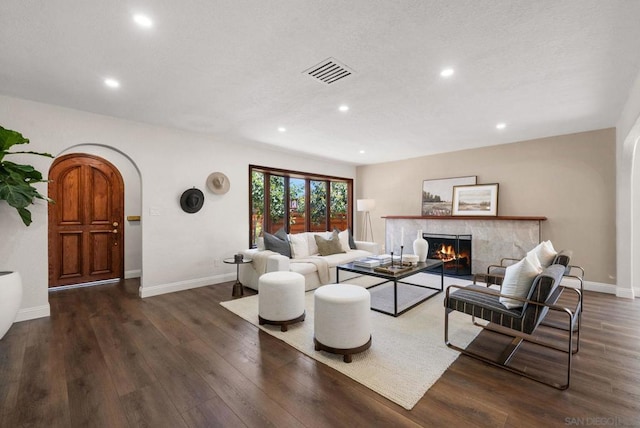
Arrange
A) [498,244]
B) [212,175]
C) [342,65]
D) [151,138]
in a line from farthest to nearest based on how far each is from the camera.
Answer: [498,244] → [212,175] → [151,138] → [342,65]

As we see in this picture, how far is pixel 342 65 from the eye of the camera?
2.49 meters

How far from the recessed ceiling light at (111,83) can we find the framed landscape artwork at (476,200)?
226 inches

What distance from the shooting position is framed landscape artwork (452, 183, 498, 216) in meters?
5.32

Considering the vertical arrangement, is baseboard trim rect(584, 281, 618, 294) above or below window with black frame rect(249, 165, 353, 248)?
below

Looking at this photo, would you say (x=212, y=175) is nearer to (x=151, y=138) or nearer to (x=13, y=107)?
(x=151, y=138)

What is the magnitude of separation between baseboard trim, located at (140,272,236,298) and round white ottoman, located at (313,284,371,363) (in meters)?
2.95

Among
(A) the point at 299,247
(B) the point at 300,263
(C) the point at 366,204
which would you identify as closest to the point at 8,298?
(B) the point at 300,263

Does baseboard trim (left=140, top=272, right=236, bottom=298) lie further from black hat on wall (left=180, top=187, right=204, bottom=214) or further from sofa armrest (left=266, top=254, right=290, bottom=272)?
sofa armrest (left=266, top=254, right=290, bottom=272)

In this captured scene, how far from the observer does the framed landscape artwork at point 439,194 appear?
579 centimetres

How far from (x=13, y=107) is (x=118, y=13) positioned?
2.55m

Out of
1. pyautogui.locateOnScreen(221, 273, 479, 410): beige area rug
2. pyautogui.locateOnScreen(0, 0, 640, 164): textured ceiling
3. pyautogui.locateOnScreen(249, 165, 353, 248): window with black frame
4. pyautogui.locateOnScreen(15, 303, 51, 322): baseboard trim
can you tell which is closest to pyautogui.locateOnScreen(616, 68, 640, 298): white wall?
pyautogui.locateOnScreen(0, 0, 640, 164): textured ceiling

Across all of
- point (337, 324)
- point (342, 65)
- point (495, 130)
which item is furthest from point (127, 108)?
point (495, 130)

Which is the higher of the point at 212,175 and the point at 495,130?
the point at 495,130

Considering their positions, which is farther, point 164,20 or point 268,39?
point 268,39
